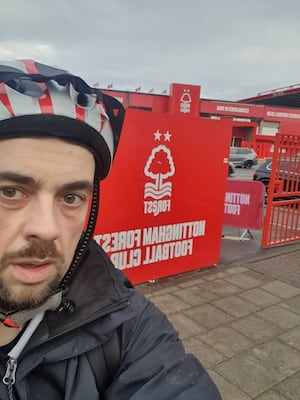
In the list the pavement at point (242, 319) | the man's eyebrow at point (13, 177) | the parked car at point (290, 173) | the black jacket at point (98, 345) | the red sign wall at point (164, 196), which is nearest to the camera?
the man's eyebrow at point (13, 177)

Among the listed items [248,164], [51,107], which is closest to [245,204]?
[51,107]

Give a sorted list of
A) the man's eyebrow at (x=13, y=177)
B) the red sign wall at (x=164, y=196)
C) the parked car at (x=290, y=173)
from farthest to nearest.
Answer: the parked car at (x=290, y=173) → the red sign wall at (x=164, y=196) → the man's eyebrow at (x=13, y=177)

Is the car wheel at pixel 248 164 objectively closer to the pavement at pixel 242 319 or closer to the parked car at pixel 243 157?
the parked car at pixel 243 157

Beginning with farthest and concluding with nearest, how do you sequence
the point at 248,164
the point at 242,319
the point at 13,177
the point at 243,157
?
the point at 248,164, the point at 243,157, the point at 242,319, the point at 13,177

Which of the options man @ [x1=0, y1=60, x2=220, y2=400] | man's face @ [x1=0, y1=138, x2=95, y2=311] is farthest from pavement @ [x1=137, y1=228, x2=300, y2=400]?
man's face @ [x1=0, y1=138, x2=95, y2=311]

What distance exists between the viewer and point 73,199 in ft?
3.71

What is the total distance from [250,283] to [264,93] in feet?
173

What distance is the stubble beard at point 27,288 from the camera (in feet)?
3.35

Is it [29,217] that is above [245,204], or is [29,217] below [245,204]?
above

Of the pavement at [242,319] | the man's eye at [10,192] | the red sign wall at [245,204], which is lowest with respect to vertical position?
the pavement at [242,319]

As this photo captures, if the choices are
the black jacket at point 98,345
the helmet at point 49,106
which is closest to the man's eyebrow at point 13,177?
the helmet at point 49,106

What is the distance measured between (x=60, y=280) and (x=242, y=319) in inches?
111

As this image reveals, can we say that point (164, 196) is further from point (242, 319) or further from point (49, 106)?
point (49, 106)

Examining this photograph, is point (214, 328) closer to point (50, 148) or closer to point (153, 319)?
point (153, 319)
